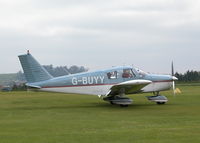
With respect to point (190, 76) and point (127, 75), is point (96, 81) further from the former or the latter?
point (190, 76)

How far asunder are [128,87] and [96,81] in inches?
77.0

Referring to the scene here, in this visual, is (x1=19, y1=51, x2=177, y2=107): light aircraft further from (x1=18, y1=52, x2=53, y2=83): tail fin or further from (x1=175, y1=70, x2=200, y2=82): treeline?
(x1=175, y1=70, x2=200, y2=82): treeline

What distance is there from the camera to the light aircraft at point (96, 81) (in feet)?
66.3

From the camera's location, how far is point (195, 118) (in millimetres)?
13750

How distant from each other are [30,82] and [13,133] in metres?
9.98

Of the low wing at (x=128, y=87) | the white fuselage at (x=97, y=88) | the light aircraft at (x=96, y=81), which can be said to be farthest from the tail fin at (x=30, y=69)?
the low wing at (x=128, y=87)

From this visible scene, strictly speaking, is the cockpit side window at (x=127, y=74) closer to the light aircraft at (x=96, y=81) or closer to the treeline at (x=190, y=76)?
the light aircraft at (x=96, y=81)

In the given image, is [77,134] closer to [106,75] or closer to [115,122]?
[115,122]

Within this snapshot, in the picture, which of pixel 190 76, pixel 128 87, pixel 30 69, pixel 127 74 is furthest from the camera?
pixel 190 76

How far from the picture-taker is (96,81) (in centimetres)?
2070

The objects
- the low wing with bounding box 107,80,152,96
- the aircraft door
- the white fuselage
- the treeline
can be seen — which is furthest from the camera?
the treeline

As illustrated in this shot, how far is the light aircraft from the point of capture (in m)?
20.2

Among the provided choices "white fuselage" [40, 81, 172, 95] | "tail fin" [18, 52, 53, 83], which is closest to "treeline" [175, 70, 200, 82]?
"white fuselage" [40, 81, 172, 95]

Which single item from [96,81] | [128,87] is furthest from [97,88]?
[128,87]
